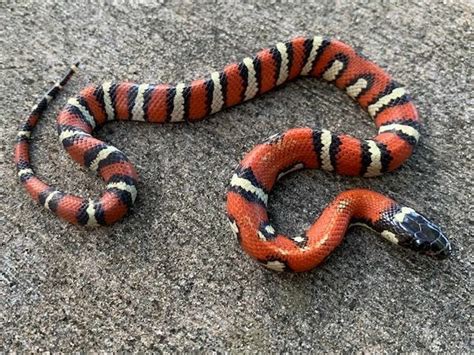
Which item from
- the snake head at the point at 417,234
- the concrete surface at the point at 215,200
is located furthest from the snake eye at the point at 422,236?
the concrete surface at the point at 215,200

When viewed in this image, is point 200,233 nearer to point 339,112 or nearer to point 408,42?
point 339,112

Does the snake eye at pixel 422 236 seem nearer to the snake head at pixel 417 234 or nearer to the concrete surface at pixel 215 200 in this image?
the snake head at pixel 417 234

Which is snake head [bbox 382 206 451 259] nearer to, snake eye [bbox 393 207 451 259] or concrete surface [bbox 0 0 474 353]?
snake eye [bbox 393 207 451 259]

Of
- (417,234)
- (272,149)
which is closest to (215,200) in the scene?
(272,149)

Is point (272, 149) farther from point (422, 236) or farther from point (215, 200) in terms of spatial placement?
point (422, 236)

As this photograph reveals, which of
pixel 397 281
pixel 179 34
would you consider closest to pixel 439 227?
pixel 397 281

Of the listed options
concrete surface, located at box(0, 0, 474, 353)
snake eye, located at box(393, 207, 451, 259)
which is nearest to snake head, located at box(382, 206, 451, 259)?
snake eye, located at box(393, 207, 451, 259)
